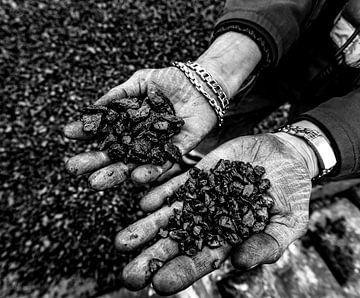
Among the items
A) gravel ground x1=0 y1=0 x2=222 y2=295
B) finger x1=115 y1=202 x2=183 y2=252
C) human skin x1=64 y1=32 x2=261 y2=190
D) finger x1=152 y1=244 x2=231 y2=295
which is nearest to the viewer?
finger x1=152 y1=244 x2=231 y2=295

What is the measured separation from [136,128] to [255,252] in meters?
0.99

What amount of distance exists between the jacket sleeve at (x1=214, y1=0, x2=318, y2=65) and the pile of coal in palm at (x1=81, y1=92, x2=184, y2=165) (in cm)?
70

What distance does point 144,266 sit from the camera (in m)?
1.61

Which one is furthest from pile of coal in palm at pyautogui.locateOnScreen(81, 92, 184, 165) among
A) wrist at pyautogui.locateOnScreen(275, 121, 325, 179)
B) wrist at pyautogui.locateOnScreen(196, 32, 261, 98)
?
wrist at pyautogui.locateOnScreen(275, 121, 325, 179)

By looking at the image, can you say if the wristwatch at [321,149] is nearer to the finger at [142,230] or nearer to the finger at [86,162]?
the finger at [142,230]

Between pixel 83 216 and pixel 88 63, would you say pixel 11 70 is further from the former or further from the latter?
pixel 83 216

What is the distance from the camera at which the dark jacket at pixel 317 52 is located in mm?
1812

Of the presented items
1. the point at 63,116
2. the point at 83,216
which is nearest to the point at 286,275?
the point at 83,216

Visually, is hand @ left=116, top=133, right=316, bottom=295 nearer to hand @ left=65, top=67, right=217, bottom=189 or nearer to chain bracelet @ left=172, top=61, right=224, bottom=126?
hand @ left=65, top=67, right=217, bottom=189

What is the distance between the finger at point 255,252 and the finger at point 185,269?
10cm

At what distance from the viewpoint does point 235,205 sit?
185 cm

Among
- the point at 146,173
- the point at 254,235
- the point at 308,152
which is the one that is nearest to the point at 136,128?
the point at 146,173

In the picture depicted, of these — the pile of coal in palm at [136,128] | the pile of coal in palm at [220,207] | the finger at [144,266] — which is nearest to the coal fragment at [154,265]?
the finger at [144,266]

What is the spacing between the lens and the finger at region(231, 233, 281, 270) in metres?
1.53
